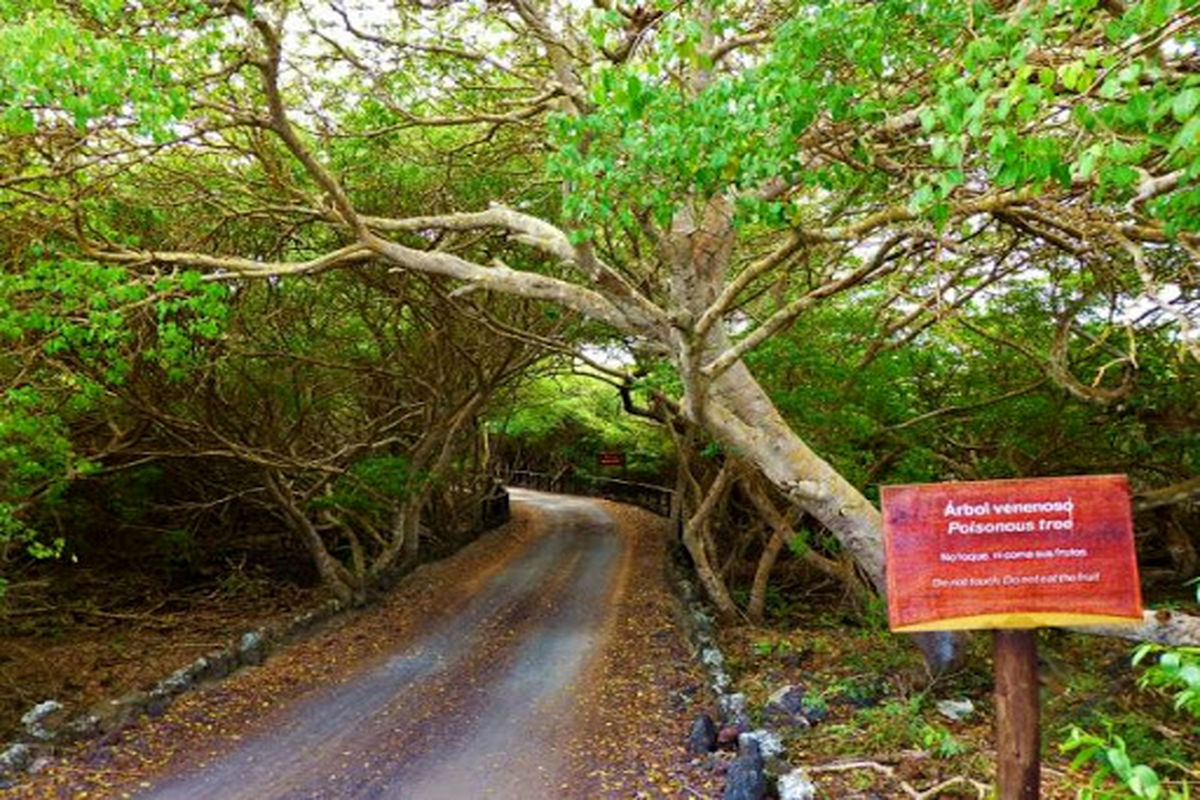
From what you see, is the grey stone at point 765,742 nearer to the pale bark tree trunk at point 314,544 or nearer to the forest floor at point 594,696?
the forest floor at point 594,696

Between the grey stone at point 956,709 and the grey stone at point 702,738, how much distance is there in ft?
6.79

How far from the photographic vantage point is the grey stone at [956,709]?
679 cm

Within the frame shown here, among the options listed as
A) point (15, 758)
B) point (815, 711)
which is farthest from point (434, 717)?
point (815, 711)

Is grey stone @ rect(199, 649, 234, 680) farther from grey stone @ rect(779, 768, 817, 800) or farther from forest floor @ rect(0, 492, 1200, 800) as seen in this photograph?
grey stone @ rect(779, 768, 817, 800)

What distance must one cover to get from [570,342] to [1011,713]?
459 inches

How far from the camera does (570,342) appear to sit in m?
15.0

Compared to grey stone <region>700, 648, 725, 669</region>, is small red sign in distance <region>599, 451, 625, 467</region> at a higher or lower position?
higher

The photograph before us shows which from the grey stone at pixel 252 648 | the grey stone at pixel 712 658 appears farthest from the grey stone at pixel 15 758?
the grey stone at pixel 712 658

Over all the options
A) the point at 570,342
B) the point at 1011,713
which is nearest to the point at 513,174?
the point at 570,342

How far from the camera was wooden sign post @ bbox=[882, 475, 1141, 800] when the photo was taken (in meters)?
3.75

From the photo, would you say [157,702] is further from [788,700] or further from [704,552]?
[704,552]

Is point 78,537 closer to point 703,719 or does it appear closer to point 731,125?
point 703,719

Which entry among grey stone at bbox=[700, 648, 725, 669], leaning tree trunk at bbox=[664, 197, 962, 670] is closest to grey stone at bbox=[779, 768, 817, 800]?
leaning tree trunk at bbox=[664, 197, 962, 670]

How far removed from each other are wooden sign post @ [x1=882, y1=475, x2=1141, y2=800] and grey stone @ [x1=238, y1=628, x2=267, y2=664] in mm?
8697
